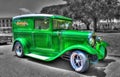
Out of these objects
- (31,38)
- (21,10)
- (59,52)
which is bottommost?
(59,52)

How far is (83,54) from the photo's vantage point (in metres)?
6.36

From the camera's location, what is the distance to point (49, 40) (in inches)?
303

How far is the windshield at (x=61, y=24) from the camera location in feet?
25.3

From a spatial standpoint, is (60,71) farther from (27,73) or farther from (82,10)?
(82,10)

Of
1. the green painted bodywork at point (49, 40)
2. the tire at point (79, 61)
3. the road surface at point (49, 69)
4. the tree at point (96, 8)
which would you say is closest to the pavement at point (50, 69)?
the road surface at point (49, 69)

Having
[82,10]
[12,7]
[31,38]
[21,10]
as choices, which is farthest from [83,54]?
[82,10]

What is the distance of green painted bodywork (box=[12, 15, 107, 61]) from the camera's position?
6.75m

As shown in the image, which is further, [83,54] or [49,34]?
[49,34]

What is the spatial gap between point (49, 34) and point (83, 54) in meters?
1.90

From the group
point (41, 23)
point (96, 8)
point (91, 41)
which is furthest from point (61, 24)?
point (96, 8)

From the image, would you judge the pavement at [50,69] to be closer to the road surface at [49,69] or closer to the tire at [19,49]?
the road surface at [49,69]

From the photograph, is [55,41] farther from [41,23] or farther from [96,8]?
[96,8]

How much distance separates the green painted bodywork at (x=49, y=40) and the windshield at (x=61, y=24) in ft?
0.46

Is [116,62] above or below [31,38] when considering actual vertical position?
below
